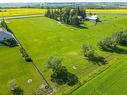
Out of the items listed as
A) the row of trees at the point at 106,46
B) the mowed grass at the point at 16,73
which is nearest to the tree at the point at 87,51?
the row of trees at the point at 106,46

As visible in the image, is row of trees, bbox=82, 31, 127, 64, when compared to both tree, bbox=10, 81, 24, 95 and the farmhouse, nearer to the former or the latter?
the farmhouse

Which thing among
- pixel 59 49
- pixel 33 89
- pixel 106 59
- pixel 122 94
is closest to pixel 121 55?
pixel 106 59

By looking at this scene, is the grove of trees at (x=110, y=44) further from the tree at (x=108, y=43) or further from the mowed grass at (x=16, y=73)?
the mowed grass at (x=16, y=73)

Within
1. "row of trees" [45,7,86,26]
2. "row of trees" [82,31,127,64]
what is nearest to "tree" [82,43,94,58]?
"row of trees" [82,31,127,64]

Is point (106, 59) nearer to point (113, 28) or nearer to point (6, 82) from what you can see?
point (6, 82)

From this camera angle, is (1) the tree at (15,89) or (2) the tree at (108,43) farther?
(2) the tree at (108,43)

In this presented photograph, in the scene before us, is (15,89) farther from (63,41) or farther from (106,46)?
(106,46)
